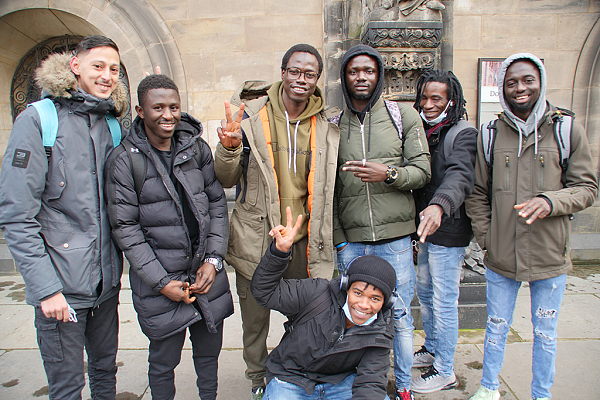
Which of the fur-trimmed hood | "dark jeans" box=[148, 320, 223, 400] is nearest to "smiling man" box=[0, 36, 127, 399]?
the fur-trimmed hood

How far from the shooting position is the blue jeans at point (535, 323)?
87.6 inches

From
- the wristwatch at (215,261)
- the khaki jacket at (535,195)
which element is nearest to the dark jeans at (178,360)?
the wristwatch at (215,261)

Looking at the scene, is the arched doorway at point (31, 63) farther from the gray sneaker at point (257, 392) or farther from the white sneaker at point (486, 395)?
the white sneaker at point (486, 395)

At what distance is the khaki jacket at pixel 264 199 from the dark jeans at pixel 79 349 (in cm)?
82

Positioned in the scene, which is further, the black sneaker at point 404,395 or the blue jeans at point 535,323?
the black sneaker at point 404,395

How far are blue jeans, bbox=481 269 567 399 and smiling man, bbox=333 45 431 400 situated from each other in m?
0.51

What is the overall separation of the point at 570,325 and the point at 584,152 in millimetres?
2179

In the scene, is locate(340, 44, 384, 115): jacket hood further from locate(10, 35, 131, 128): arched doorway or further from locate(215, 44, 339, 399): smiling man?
locate(10, 35, 131, 128): arched doorway

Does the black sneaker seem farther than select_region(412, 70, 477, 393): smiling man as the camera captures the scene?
No

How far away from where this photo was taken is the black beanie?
194cm

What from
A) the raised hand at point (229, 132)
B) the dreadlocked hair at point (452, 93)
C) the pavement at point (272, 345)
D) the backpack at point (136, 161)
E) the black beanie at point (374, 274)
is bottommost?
the pavement at point (272, 345)

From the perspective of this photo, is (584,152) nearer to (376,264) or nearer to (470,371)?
(376,264)

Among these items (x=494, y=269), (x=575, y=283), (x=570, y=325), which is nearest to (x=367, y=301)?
(x=494, y=269)

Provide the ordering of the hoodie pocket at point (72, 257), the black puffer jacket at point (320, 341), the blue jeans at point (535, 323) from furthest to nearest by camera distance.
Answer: the blue jeans at point (535, 323), the black puffer jacket at point (320, 341), the hoodie pocket at point (72, 257)
